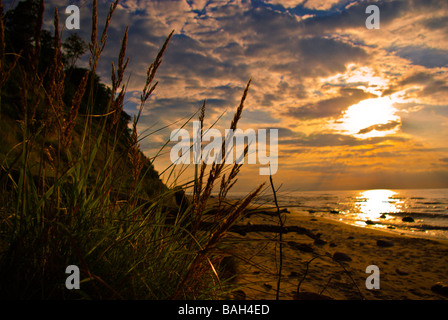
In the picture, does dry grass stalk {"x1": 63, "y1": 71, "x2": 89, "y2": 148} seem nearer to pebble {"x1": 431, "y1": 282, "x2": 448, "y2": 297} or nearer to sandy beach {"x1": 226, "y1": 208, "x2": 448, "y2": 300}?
sandy beach {"x1": 226, "y1": 208, "x2": 448, "y2": 300}

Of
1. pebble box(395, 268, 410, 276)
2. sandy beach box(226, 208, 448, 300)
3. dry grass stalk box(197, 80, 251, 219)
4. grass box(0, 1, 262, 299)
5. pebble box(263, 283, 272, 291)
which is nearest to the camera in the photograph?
grass box(0, 1, 262, 299)

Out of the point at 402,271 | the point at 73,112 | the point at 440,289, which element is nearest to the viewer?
the point at 73,112

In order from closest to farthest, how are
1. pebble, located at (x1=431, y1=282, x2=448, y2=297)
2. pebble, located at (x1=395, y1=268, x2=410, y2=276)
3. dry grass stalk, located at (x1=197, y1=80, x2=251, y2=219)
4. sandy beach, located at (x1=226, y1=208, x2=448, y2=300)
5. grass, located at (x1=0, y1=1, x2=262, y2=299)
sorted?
1. grass, located at (x1=0, y1=1, x2=262, y2=299)
2. dry grass stalk, located at (x1=197, y1=80, x2=251, y2=219)
3. sandy beach, located at (x1=226, y1=208, x2=448, y2=300)
4. pebble, located at (x1=431, y1=282, x2=448, y2=297)
5. pebble, located at (x1=395, y1=268, x2=410, y2=276)

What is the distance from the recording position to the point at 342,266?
1.24 metres

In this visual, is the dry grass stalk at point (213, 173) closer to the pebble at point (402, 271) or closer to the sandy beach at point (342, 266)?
the sandy beach at point (342, 266)

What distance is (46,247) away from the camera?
111 centimetres

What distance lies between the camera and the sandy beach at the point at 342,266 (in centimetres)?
225

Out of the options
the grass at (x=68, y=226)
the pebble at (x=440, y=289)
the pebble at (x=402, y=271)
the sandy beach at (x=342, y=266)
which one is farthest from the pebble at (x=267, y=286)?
the pebble at (x=402, y=271)

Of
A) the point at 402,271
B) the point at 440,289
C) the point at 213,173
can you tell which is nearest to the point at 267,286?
the point at 213,173

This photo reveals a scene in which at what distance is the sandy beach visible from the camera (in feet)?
7.38

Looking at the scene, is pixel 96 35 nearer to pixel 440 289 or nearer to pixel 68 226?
pixel 68 226

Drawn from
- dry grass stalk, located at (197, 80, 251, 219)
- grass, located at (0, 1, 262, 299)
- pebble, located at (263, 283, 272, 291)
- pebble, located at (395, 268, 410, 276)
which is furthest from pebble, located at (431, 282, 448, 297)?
dry grass stalk, located at (197, 80, 251, 219)
